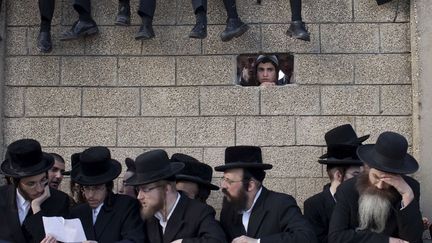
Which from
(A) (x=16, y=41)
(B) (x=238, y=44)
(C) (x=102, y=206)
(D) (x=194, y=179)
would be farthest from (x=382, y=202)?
(A) (x=16, y=41)

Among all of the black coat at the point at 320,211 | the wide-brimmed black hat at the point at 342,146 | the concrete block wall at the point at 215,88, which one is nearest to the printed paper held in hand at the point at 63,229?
the black coat at the point at 320,211

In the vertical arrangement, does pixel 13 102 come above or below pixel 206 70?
below

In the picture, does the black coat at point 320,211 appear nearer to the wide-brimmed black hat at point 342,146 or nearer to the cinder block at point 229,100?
the wide-brimmed black hat at point 342,146

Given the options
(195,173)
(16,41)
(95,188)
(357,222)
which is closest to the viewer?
(357,222)

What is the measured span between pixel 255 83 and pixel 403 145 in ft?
10.2

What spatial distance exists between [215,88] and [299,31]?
3.58ft

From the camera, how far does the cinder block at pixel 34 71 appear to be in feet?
32.6

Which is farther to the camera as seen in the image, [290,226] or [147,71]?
[147,71]

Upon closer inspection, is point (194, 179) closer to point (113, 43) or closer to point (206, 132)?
point (206, 132)

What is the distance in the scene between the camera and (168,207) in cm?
727

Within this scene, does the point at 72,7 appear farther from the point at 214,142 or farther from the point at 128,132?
the point at 214,142

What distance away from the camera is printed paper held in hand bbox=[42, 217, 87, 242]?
23.6 ft

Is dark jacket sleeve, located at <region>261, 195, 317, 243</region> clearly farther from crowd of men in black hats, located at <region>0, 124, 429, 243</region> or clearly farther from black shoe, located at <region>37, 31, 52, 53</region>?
black shoe, located at <region>37, 31, 52, 53</region>

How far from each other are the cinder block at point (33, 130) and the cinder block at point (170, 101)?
3.19 feet
